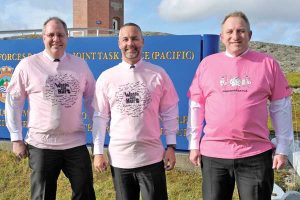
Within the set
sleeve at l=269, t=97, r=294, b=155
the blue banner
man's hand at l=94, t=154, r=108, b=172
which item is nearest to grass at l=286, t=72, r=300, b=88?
the blue banner

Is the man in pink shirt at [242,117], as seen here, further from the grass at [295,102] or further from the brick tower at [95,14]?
the brick tower at [95,14]

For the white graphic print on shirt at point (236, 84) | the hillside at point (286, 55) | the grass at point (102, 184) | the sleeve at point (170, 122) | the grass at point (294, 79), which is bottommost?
the grass at point (102, 184)

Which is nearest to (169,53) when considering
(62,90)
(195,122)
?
(62,90)

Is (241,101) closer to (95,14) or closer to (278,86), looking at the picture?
(278,86)

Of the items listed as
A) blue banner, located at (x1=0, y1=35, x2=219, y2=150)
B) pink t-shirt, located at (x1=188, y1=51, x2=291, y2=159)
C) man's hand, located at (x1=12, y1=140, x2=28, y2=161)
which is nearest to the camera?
pink t-shirt, located at (x1=188, y1=51, x2=291, y2=159)

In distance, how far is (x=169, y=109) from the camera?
3.23 metres

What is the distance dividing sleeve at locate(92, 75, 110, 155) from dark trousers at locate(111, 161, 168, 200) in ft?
0.79

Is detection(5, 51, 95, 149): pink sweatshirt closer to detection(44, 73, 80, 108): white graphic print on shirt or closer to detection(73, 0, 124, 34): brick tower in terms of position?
detection(44, 73, 80, 108): white graphic print on shirt

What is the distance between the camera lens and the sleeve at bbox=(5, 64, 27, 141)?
342 centimetres

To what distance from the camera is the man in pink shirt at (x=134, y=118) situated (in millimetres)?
3074

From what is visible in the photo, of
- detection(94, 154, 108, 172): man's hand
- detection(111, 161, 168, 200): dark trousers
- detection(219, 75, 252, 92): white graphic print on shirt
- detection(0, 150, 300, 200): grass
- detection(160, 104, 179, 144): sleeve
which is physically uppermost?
detection(219, 75, 252, 92): white graphic print on shirt

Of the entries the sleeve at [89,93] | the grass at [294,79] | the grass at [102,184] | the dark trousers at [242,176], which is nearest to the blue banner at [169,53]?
the grass at [102,184]

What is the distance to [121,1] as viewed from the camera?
38438 mm

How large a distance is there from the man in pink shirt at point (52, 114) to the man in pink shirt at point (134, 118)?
34 centimetres
